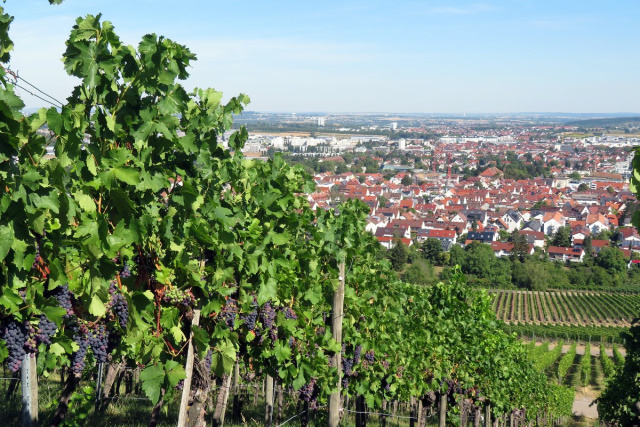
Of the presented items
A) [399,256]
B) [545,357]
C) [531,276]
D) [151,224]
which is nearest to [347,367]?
[151,224]

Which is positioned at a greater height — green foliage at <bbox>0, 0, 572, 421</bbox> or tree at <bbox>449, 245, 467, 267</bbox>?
green foliage at <bbox>0, 0, 572, 421</bbox>

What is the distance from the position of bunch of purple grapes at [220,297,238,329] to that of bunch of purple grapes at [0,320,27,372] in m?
1.48

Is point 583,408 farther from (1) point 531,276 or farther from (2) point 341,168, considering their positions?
(2) point 341,168

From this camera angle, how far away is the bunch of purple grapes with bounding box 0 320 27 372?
3.47 meters

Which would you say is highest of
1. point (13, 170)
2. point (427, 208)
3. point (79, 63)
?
point (79, 63)

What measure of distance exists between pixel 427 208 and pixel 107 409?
104 meters

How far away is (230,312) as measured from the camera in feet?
15.8

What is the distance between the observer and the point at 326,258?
706 centimetres

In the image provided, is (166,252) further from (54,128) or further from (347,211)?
(347,211)

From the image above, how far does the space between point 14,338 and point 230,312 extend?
164 centimetres

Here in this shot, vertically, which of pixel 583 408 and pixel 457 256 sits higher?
pixel 583 408

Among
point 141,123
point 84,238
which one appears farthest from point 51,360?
point 141,123

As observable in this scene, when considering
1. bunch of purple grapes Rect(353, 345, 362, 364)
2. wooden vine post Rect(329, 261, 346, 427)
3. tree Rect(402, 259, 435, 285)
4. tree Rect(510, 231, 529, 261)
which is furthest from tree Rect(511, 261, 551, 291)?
wooden vine post Rect(329, 261, 346, 427)

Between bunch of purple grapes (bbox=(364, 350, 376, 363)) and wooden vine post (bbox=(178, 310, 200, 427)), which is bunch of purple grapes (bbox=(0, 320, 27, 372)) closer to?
wooden vine post (bbox=(178, 310, 200, 427))
